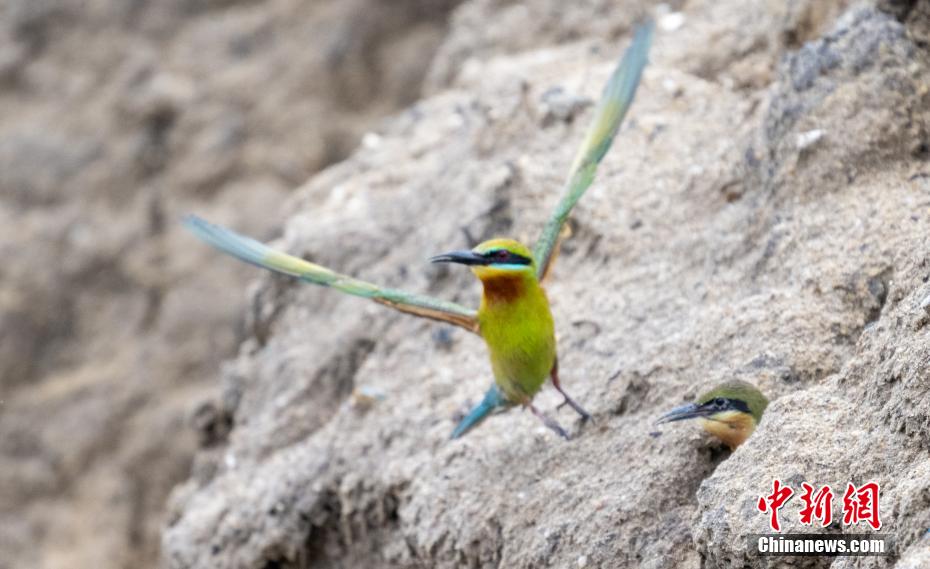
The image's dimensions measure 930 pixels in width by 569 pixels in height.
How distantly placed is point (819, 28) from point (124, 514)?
4.55 meters

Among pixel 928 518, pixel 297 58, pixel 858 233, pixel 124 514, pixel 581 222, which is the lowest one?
pixel 124 514

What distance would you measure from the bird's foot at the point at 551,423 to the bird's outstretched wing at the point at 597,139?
0.36 m

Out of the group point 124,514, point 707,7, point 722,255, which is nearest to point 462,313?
point 722,255

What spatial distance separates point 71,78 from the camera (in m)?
8.11

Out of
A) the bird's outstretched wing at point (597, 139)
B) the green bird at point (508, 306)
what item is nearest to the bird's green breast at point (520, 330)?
the green bird at point (508, 306)

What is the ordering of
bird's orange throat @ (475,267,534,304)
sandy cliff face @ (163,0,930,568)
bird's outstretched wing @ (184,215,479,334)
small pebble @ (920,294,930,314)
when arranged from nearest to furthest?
1. small pebble @ (920,294,930,314)
2. sandy cliff face @ (163,0,930,568)
3. bird's orange throat @ (475,267,534,304)
4. bird's outstretched wing @ (184,215,479,334)

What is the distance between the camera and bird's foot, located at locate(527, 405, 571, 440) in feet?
11.4

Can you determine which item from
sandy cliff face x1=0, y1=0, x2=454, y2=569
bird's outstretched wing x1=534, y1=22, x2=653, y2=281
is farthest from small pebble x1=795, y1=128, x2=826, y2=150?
sandy cliff face x1=0, y1=0, x2=454, y2=569

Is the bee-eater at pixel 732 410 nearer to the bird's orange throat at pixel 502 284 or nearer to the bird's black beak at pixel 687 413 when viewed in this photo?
the bird's black beak at pixel 687 413

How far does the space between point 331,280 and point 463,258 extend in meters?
0.50

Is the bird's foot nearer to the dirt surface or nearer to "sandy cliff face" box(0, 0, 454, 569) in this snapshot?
the dirt surface

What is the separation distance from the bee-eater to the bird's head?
0.66 metres

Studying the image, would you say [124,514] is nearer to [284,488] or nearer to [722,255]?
[284,488]

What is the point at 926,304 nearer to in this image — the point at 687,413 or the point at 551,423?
the point at 687,413
